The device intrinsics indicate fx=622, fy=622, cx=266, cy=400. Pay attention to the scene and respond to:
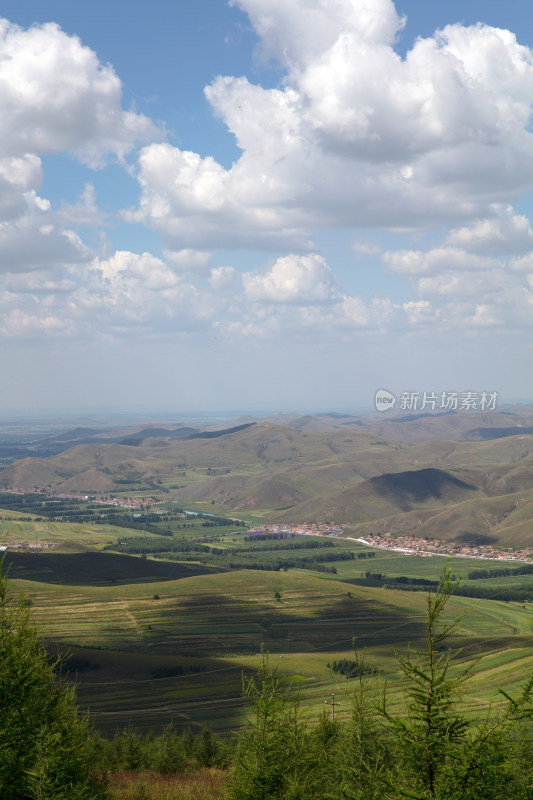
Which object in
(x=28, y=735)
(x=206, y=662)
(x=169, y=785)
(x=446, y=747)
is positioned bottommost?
(x=206, y=662)

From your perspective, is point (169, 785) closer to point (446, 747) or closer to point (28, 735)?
point (28, 735)

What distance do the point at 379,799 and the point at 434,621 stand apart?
7.16m

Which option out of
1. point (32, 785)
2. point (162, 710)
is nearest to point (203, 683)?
point (162, 710)

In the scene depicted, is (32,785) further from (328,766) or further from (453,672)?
(453,672)

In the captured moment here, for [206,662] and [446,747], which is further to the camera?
[206,662]

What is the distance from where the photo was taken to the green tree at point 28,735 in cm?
2667

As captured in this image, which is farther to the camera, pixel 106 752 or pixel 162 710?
pixel 162 710

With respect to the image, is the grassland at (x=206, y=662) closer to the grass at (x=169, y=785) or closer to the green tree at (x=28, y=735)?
the grass at (x=169, y=785)

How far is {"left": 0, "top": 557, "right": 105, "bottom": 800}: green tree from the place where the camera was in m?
26.7

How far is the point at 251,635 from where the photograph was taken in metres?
194

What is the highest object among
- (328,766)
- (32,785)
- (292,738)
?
(32,785)

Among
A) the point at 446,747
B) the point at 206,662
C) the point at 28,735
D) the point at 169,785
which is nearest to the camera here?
the point at 446,747

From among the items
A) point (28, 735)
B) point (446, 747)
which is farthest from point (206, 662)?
point (446, 747)

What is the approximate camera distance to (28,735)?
95.2ft
